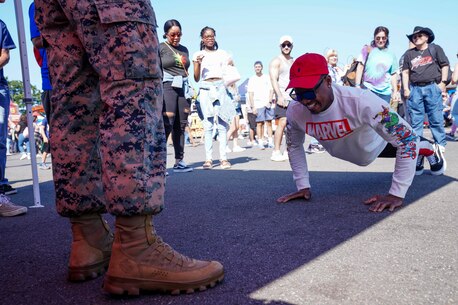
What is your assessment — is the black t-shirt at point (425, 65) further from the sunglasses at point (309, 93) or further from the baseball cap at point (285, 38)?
the sunglasses at point (309, 93)

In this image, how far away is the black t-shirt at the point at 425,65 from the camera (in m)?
5.59

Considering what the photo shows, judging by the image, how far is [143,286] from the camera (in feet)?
4.58

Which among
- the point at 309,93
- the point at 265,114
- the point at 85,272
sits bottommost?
the point at 85,272

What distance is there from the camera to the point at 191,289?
1418mm

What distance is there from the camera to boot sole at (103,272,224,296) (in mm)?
1379

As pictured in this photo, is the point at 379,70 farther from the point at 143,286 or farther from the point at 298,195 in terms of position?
the point at 143,286

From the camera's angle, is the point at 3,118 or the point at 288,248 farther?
the point at 3,118

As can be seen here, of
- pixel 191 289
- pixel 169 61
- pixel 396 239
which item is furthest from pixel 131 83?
pixel 169 61

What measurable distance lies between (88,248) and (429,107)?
5.28 m

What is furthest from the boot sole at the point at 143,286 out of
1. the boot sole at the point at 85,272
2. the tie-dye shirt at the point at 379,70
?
the tie-dye shirt at the point at 379,70

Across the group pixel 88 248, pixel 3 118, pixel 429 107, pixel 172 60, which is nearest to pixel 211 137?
pixel 172 60

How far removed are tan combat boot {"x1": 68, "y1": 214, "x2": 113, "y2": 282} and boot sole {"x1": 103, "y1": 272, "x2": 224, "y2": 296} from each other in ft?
0.66

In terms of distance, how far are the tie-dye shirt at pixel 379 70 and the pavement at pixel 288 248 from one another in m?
2.64

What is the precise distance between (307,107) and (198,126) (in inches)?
611
